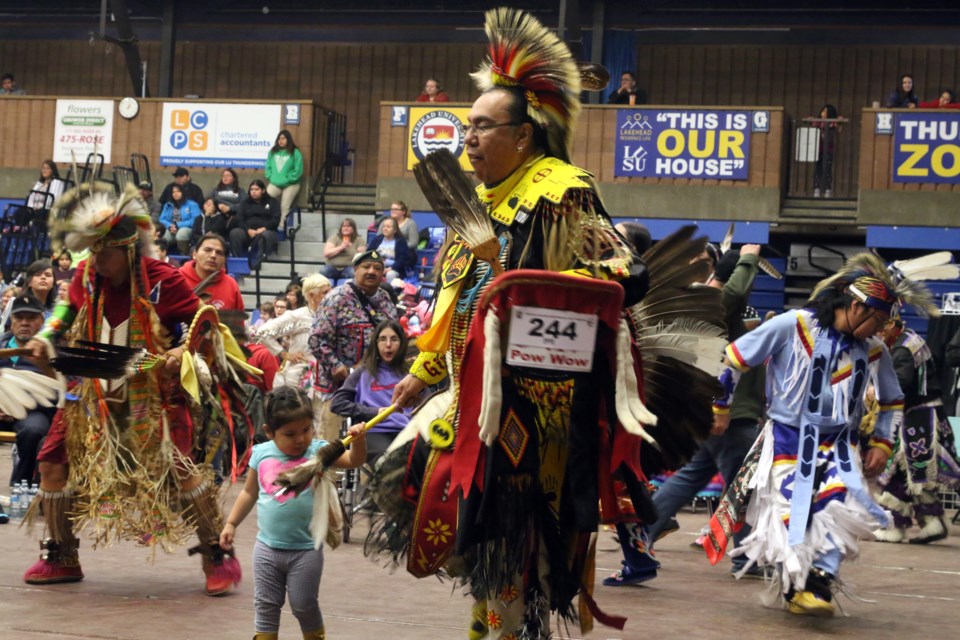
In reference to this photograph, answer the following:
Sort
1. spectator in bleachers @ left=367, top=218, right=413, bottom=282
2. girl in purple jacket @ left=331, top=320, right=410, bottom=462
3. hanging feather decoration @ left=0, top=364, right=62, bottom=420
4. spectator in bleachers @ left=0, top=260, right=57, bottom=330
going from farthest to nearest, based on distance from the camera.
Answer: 1. spectator in bleachers @ left=367, top=218, right=413, bottom=282
2. spectator in bleachers @ left=0, top=260, right=57, bottom=330
3. girl in purple jacket @ left=331, top=320, right=410, bottom=462
4. hanging feather decoration @ left=0, top=364, right=62, bottom=420

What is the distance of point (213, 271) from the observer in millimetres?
8273

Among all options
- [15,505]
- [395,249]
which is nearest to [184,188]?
[395,249]

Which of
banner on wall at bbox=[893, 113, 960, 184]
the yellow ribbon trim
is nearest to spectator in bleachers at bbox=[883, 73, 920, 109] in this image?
banner on wall at bbox=[893, 113, 960, 184]

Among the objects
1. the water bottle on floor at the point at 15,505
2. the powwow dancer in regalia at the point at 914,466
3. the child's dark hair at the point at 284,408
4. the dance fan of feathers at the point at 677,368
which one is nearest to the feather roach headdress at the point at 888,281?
the dance fan of feathers at the point at 677,368

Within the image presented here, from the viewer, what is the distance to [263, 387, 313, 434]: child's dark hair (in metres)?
5.31

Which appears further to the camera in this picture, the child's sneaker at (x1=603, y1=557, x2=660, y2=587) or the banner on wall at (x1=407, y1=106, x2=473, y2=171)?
the banner on wall at (x1=407, y1=106, x2=473, y2=171)

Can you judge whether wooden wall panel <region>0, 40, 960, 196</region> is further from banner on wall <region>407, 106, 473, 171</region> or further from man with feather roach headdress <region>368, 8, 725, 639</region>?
man with feather roach headdress <region>368, 8, 725, 639</region>

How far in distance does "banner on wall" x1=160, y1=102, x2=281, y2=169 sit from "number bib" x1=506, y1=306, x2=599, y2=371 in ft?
52.9

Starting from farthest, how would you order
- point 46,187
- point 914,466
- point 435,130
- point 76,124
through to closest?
point 76,124 < point 46,187 < point 435,130 < point 914,466

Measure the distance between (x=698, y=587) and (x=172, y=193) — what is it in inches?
516

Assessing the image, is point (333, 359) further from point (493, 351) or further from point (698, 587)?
point (493, 351)

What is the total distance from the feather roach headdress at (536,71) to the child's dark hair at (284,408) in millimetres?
1392

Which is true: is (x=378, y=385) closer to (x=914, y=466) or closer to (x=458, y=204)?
(x=914, y=466)

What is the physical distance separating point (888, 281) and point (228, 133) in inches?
580
